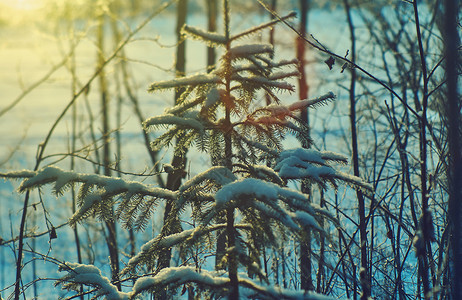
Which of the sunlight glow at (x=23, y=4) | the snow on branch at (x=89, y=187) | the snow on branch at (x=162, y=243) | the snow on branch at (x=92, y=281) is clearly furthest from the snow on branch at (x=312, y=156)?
the sunlight glow at (x=23, y=4)

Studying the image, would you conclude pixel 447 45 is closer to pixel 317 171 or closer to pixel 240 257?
pixel 317 171

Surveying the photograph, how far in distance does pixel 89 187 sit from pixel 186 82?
0.95 m

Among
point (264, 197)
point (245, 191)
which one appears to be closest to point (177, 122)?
point (245, 191)

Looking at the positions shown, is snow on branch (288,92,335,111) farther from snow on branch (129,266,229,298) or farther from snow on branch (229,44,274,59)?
snow on branch (129,266,229,298)

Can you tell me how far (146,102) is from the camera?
2352 cm

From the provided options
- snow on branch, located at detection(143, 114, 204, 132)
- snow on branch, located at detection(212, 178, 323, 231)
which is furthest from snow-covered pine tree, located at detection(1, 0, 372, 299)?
snow on branch, located at detection(212, 178, 323, 231)

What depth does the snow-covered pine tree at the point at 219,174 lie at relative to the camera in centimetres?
279

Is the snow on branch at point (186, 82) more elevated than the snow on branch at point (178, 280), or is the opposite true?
the snow on branch at point (186, 82)

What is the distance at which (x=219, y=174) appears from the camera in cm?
282

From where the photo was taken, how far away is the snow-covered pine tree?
2787 mm

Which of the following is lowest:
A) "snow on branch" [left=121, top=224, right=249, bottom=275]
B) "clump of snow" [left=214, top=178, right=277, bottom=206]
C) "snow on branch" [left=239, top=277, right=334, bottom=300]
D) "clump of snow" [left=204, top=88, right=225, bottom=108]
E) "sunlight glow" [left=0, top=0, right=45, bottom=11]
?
"snow on branch" [left=239, top=277, right=334, bottom=300]

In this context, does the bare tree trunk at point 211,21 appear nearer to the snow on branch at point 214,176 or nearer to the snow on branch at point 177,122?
the snow on branch at point 177,122

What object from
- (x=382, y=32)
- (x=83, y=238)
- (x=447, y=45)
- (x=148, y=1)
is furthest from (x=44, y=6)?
(x=148, y=1)

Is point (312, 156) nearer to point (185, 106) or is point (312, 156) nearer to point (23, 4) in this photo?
point (185, 106)
